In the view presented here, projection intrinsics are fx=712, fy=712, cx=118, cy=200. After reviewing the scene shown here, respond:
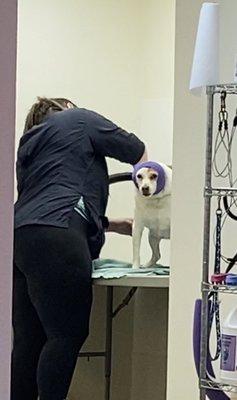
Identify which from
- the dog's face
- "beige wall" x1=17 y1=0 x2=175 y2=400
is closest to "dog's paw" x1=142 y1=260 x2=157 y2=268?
the dog's face

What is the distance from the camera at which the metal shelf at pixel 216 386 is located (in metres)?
1.59

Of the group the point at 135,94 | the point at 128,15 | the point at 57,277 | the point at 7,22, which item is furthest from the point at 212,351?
the point at 128,15

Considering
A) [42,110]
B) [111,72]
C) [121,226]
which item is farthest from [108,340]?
[111,72]

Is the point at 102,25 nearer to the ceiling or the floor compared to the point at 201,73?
nearer to the ceiling

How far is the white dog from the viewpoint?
232cm

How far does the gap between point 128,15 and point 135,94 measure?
14.3 inches

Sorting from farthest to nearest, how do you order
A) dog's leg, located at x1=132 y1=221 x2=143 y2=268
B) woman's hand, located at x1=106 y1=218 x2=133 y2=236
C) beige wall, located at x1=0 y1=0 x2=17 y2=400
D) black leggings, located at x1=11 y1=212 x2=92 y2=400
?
woman's hand, located at x1=106 y1=218 x2=133 y2=236 → dog's leg, located at x1=132 y1=221 x2=143 y2=268 → black leggings, located at x1=11 y1=212 x2=92 y2=400 → beige wall, located at x1=0 y1=0 x2=17 y2=400

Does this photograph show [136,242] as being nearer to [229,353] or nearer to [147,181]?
[147,181]

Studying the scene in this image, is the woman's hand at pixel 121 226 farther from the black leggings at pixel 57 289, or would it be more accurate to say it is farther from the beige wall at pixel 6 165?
the beige wall at pixel 6 165

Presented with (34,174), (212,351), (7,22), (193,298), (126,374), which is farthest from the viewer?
(126,374)

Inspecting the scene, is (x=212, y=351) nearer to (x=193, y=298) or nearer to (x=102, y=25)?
(x=193, y=298)

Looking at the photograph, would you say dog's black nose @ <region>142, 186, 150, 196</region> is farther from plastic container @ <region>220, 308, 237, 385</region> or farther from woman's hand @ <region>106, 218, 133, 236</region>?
plastic container @ <region>220, 308, 237, 385</region>

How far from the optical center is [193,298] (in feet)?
6.94

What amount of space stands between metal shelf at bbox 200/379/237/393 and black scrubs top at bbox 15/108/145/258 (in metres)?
0.76
